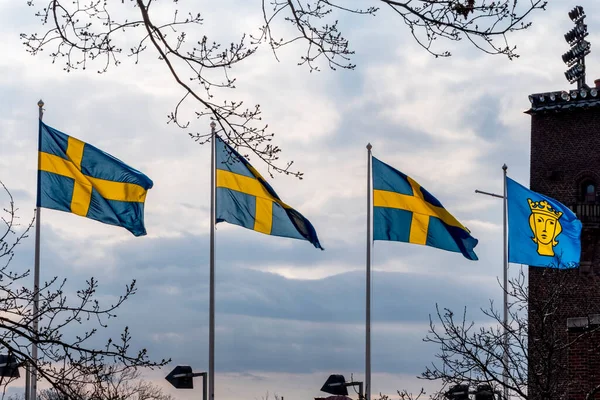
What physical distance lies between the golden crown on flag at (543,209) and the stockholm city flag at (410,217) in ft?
13.3

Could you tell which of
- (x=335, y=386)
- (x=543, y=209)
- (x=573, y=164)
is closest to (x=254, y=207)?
(x=335, y=386)

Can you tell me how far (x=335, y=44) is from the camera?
11469 mm

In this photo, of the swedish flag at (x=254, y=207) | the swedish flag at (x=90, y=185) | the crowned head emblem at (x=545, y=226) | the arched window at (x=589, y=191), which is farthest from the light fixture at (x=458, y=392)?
the arched window at (x=589, y=191)

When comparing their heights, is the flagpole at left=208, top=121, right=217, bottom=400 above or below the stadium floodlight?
below

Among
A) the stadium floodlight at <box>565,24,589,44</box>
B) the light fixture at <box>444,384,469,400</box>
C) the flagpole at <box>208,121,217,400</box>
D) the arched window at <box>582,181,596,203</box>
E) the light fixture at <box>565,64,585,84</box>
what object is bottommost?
the light fixture at <box>444,384,469,400</box>

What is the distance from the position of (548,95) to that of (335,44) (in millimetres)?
37804

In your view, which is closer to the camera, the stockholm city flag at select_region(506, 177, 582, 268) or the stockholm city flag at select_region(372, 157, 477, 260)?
the stockholm city flag at select_region(372, 157, 477, 260)

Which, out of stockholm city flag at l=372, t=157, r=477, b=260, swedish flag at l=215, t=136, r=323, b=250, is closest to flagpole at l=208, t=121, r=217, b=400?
swedish flag at l=215, t=136, r=323, b=250

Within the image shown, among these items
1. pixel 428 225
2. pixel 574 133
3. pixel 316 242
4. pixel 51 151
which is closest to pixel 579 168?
pixel 574 133

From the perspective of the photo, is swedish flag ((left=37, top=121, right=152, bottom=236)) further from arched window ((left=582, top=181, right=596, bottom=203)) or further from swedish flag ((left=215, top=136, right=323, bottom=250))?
arched window ((left=582, top=181, right=596, bottom=203))

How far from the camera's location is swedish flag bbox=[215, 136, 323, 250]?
26531mm

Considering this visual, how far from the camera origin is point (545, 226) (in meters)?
31.7

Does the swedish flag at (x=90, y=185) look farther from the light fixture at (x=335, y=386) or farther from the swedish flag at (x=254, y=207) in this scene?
the light fixture at (x=335, y=386)

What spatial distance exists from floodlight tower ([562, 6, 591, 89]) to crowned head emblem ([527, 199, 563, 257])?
62.2 feet
